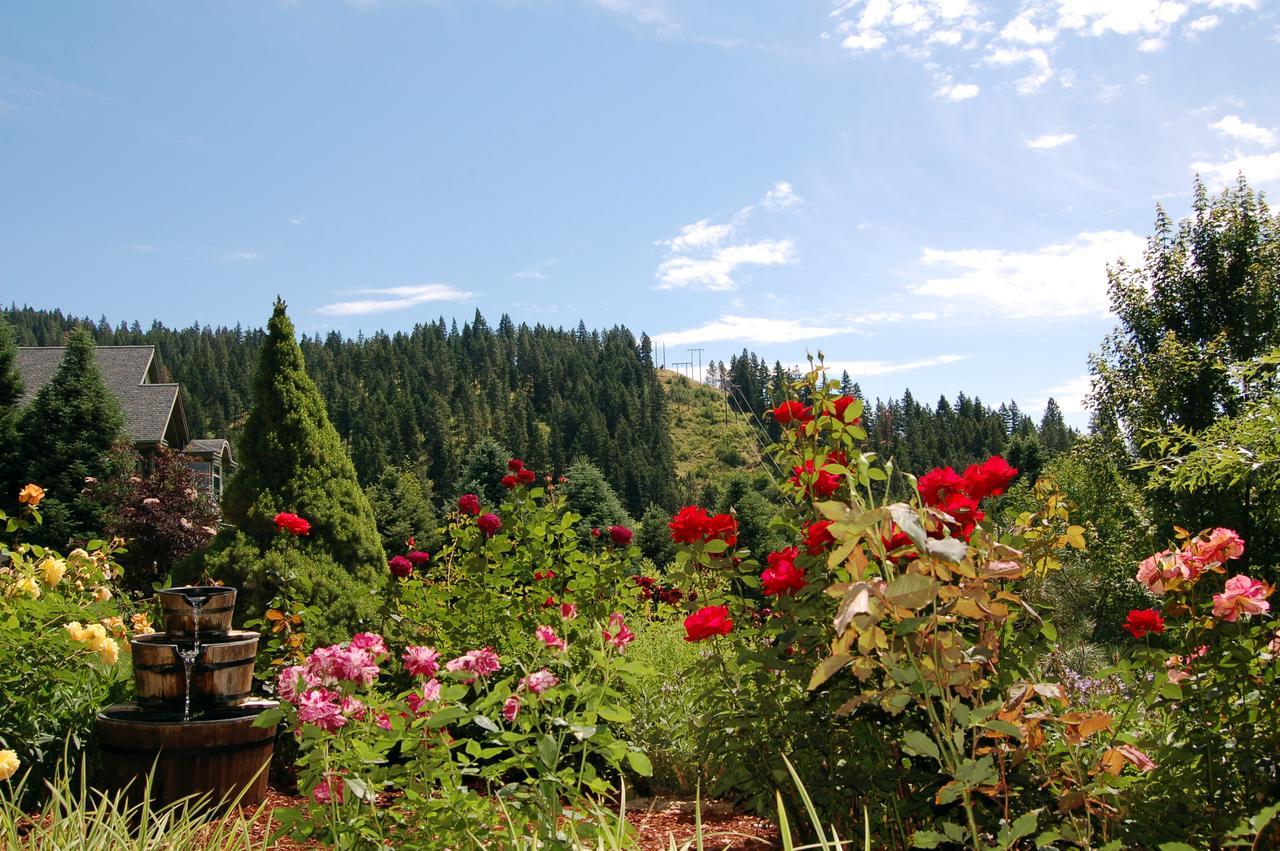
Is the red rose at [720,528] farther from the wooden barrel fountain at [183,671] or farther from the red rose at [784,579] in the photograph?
the wooden barrel fountain at [183,671]

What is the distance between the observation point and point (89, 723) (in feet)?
11.3

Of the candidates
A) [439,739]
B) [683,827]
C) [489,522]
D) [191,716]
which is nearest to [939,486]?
[439,739]

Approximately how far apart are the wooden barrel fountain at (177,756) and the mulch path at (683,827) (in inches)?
9.3

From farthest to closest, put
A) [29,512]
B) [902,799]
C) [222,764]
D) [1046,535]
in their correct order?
[29,512]
[222,764]
[1046,535]
[902,799]

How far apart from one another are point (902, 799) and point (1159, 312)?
71.5 ft

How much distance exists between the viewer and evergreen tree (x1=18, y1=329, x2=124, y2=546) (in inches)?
816

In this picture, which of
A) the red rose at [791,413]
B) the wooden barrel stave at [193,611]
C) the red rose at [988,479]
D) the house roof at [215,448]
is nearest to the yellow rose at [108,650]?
the wooden barrel stave at [193,611]

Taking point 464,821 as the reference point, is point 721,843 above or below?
below

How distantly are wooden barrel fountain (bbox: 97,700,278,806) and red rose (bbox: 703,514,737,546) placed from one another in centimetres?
181

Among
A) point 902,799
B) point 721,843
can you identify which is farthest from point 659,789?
point 902,799

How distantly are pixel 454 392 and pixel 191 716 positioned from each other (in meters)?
94.5

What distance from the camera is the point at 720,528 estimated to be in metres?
2.64

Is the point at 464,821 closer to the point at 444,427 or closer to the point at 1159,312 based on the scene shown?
the point at 1159,312

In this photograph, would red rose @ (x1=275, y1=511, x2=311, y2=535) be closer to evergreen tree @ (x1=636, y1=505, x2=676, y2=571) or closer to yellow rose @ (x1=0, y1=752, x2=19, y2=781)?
yellow rose @ (x1=0, y1=752, x2=19, y2=781)
